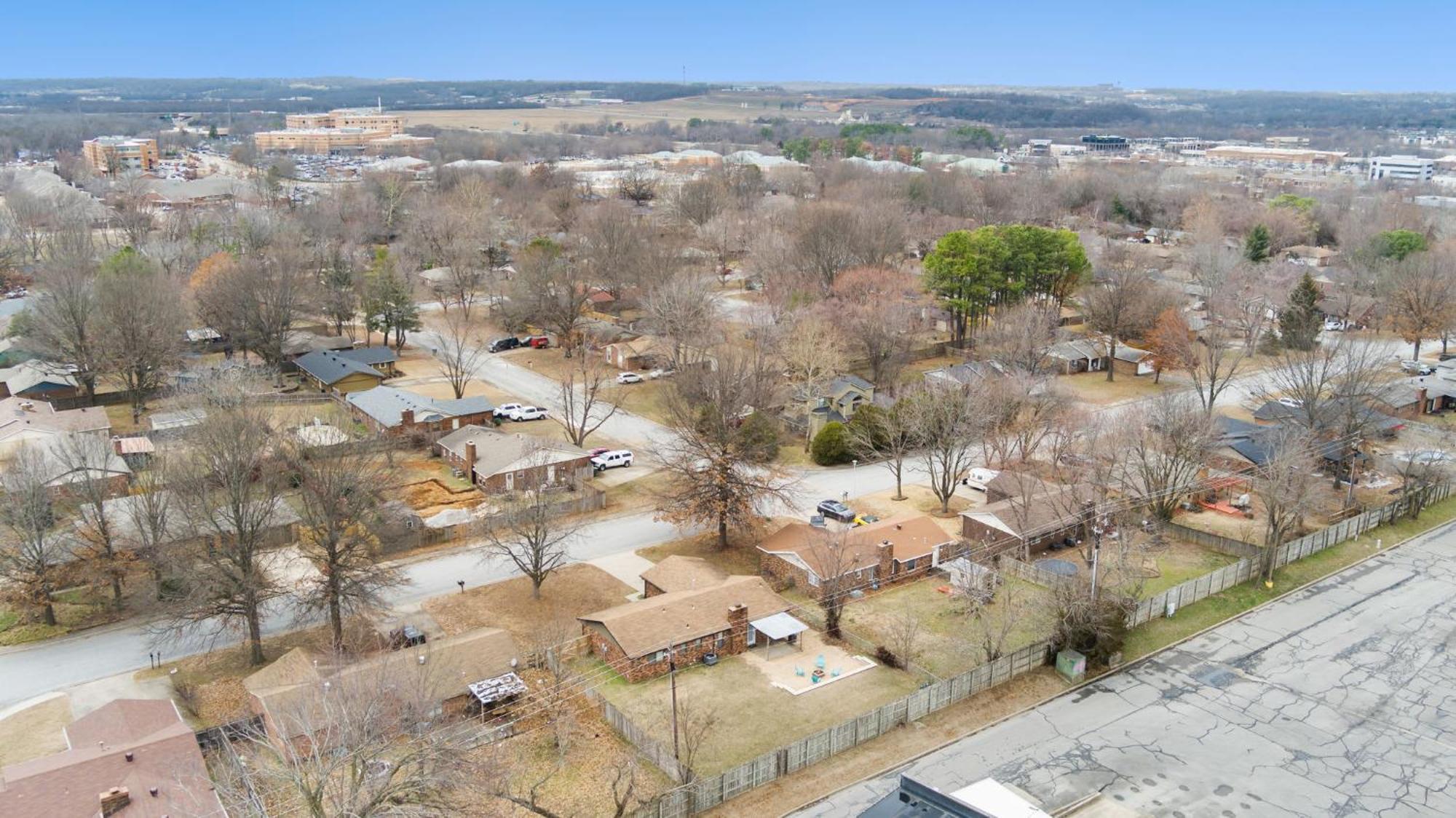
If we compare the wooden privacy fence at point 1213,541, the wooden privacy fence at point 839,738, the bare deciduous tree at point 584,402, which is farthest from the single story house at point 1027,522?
the bare deciduous tree at point 584,402

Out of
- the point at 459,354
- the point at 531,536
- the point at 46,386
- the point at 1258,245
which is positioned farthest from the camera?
the point at 1258,245

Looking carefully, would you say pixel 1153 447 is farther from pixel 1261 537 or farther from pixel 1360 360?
pixel 1360 360

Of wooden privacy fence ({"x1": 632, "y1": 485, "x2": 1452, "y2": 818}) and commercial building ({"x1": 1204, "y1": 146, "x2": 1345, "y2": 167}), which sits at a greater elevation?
commercial building ({"x1": 1204, "y1": 146, "x2": 1345, "y2": 167})

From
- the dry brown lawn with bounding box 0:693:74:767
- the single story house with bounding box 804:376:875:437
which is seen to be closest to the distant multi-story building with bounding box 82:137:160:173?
the single story house with bounding box 804:376:875:437

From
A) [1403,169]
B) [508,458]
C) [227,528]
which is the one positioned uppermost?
[1403,169]

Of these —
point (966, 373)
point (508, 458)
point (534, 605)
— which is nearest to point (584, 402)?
point (508, 458)

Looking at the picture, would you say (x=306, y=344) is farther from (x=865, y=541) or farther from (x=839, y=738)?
(x=839, y=738)

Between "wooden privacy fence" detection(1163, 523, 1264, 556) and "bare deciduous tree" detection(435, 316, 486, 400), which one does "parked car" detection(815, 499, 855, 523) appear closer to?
"wooden privacy fence" detection(1163, 523, 1264, 556)

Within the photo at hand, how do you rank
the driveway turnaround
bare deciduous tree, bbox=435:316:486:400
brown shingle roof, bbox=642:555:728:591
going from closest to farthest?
the driveway turnaround < brown shingle roof, bbox=642:555:728:591 < bare deciduous tree, bbox=435:316:486:400
